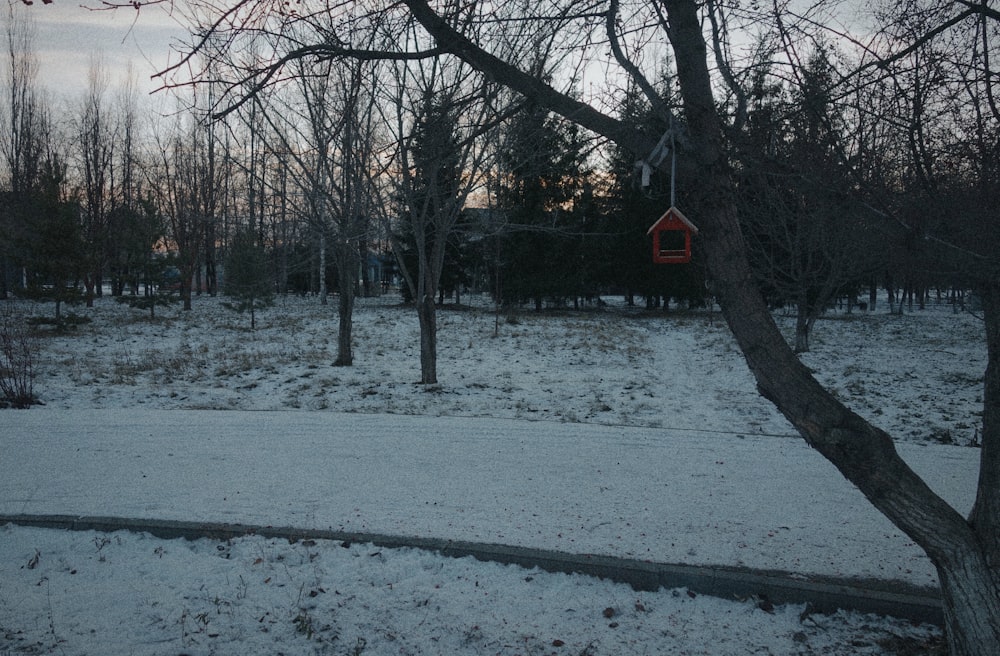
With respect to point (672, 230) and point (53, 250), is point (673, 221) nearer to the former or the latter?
point (672, 230)

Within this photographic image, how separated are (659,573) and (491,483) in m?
1.94

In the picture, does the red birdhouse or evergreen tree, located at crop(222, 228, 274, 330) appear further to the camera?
evergreen tree, located at crop(222, 228, 274, 330)

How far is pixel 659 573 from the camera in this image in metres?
3.88

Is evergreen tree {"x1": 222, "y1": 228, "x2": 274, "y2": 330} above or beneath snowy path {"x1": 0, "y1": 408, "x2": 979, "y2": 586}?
above

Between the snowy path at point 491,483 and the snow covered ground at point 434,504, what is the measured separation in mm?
27

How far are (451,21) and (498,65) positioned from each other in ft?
1.65

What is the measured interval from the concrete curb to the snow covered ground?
8 cm

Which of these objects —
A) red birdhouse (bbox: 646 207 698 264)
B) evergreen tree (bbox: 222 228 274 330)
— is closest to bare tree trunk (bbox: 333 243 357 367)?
red birdhouse (bbox: 646 207 698 264)

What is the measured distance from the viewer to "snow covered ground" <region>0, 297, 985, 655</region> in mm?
3404

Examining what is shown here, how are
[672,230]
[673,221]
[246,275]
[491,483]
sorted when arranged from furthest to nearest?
[246,275]
[491,483]
[672,230]
[673,221]

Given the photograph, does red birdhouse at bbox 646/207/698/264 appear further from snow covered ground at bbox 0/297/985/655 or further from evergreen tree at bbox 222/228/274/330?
evergreen tree at bbox 222/228/274/330

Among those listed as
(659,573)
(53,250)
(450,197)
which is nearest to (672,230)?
(659,573)

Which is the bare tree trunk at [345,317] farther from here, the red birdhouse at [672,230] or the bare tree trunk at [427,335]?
the red birdhouse at [672,230]

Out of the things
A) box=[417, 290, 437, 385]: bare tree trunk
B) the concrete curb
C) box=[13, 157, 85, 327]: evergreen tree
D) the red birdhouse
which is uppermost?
box=[13, 157, 85, 327]: evergreen tree
